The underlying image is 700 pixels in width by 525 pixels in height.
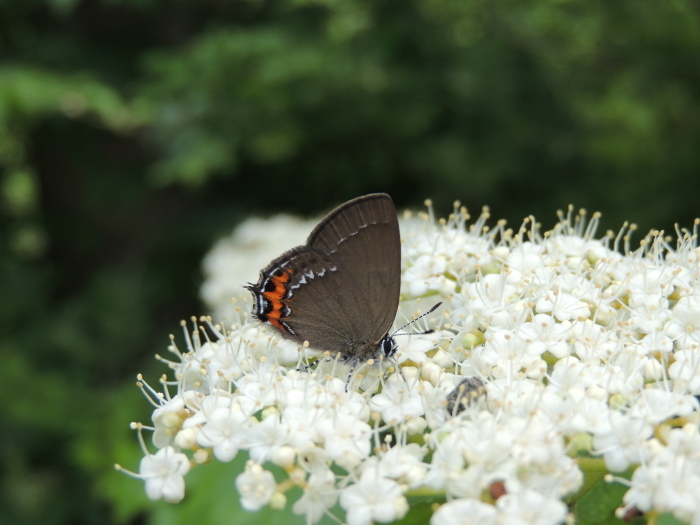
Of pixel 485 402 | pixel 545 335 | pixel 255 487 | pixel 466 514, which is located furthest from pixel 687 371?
pixel 255 487

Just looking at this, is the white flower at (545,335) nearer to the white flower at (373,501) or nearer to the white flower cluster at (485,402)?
the white flower cluster at (485,402)

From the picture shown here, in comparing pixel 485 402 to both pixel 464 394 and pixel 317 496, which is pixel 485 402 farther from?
pixel 317 496

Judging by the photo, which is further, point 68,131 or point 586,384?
point 68,131

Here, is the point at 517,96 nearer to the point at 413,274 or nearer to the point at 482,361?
the point at 413,274

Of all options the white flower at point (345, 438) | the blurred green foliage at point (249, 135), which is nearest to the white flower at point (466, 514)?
the white flower at point (345, 438)

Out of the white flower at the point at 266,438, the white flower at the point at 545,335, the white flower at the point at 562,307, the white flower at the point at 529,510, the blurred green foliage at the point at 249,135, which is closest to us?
the white flower at the point at 529,510

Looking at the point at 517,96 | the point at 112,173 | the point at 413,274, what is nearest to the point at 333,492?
the point at 413,274

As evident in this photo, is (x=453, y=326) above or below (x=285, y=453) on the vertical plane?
above
